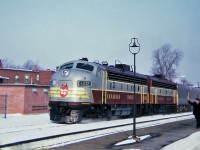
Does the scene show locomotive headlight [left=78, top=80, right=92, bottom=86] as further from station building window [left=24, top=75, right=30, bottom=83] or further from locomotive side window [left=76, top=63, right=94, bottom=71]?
station building window [left=24, top=75, right=30, bottom=83]

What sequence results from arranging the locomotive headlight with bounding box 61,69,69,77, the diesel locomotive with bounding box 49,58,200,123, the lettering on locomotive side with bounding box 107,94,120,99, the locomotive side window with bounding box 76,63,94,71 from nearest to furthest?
the diesel locomotive with bounding box 49,58,200,123 → the locomotive headlight with bounding box 61,69,69,77 → the locomotive side window with bounding box 76,63,94,71 → the lettering on locomotive side with bounding box 107,94,120,99

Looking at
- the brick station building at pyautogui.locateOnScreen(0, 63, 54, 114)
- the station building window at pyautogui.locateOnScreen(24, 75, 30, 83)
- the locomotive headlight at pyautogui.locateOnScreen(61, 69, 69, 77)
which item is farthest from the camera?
the station building window at pyautogui.locateOnScreen(24, 75, 30, 83)

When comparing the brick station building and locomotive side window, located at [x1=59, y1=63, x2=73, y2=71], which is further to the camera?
the brick station building

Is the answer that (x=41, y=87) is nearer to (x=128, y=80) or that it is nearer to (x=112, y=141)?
(x=128, y=80)

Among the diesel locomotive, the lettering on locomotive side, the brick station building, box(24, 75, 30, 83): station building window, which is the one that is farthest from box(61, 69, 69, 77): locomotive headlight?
box(24, 75, 30, 83): station building window

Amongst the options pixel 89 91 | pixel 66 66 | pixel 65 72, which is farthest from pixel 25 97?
pixel 89 91

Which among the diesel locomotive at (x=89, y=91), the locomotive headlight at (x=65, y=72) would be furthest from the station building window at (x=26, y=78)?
the locomotive headlight at (x=65, y=72)

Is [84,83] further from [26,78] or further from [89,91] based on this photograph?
[26,78]

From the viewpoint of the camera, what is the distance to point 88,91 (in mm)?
19406

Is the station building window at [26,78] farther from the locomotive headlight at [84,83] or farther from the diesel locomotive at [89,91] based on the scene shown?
the locomotive headlight at [84,83]

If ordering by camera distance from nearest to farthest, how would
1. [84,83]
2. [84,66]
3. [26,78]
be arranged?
[84,83]
[84,66]
[26,78]

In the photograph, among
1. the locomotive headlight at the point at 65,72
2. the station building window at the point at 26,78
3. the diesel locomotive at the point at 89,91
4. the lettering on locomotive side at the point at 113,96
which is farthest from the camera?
the station building window at the point at 26,78

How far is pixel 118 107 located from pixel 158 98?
10122 millimetres

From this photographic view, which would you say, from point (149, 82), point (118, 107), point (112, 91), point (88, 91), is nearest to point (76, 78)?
point (88, 91)
